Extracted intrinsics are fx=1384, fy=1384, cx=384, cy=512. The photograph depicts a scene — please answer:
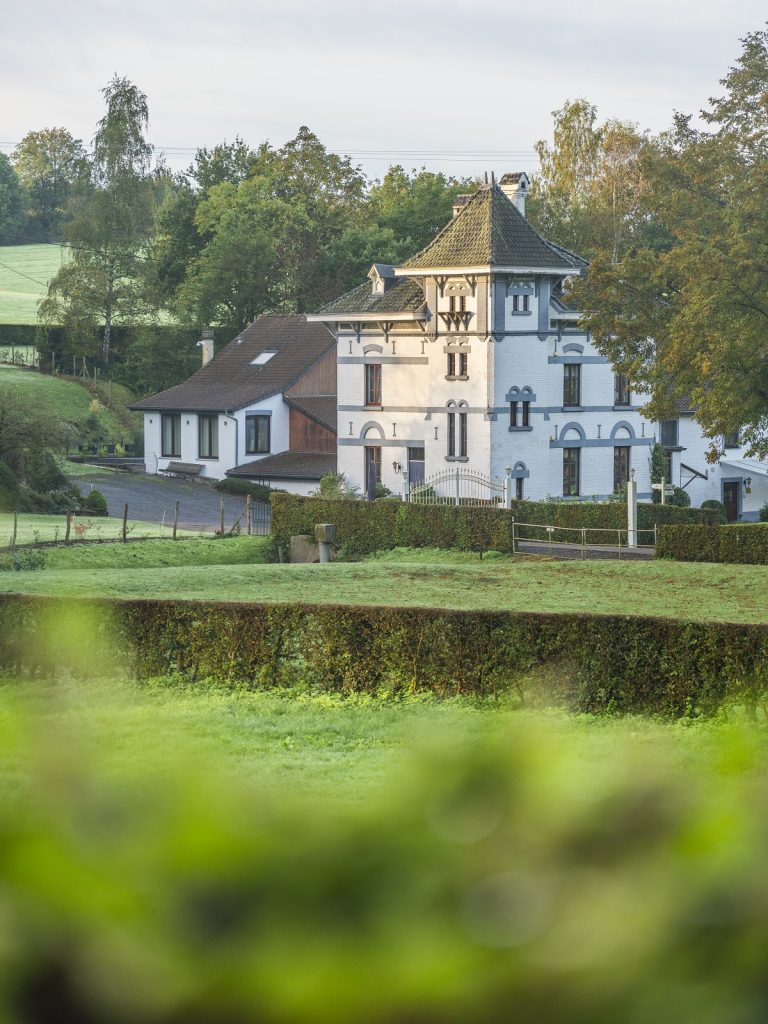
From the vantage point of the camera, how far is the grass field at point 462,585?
24906 mm

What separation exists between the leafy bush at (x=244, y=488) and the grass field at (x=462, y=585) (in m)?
19.8

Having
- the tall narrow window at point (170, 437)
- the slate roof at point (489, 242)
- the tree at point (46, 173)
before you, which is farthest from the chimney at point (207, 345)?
the tree at point (46, 173)

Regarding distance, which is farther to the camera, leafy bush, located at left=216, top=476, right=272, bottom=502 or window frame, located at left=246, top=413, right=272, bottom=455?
window frame, located at left=246, top=413, right=272, bottom=455

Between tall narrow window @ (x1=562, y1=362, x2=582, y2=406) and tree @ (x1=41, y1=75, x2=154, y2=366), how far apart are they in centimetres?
3348

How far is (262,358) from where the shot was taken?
200ft

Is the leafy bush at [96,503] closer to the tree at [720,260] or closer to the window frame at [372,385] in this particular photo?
the window frame at [372,385]

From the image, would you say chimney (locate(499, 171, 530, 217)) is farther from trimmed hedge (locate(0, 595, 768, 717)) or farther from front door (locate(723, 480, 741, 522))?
trimmed hedge (locate(0, 595, 768, 717))

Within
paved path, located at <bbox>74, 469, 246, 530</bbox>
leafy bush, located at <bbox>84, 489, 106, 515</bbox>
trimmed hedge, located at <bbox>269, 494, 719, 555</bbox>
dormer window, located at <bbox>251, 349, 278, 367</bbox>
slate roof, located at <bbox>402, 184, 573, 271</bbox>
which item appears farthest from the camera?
dormer window, located at <bbox>251, 349, 278, 367</bbox>

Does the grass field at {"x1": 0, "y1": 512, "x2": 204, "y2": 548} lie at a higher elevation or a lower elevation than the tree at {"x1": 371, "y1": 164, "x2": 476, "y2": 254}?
lower

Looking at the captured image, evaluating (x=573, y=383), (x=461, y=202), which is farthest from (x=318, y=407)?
(x=573, y=383)

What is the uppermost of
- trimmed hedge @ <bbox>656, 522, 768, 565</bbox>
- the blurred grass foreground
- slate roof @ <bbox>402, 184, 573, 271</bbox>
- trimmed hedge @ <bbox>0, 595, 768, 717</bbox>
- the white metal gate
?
slate roof @ <bbox>402, 184, 573, 271</bbox>

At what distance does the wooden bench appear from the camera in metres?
57.5

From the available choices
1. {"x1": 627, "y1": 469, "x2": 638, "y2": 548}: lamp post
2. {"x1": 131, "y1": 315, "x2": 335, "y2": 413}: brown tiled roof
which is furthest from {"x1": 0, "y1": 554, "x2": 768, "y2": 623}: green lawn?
{"x1": 131, "y1": 315, "x2": 335, "y2": 413}: brown tiled roof

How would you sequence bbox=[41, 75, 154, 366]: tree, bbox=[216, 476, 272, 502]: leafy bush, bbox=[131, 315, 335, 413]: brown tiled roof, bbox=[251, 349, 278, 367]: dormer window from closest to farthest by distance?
bbox=[216, 476, 272, 502]: leafy bush → bbox=[131, 315, 335, 413]: brown tiled roof → bbox=[251, 349, 278, 367]: dormer window → bbox=[41, 75, 154, 366]: tree
